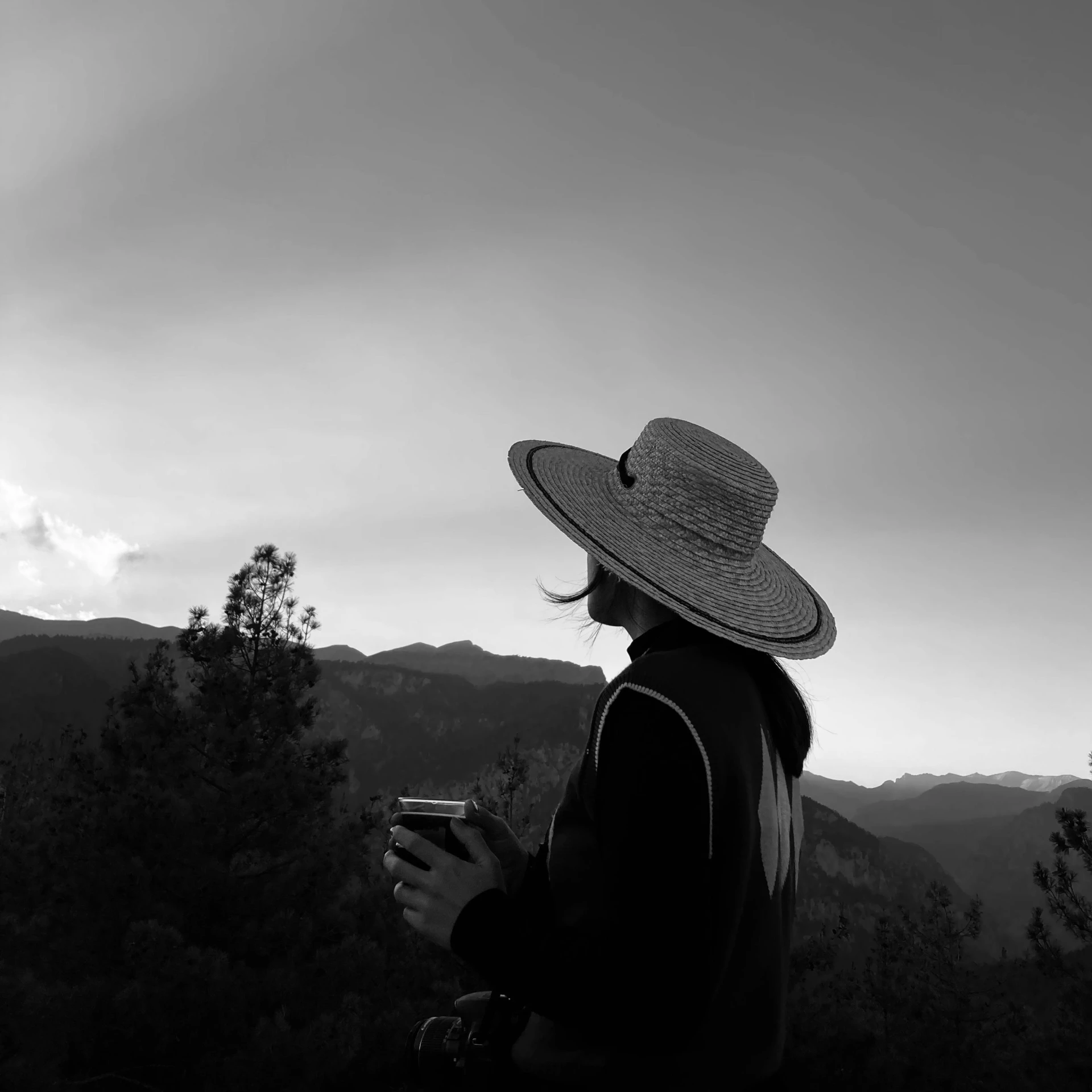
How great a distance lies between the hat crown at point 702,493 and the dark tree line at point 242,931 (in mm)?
8469

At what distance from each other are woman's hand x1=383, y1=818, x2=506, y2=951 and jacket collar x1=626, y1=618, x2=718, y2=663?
522 millimetres

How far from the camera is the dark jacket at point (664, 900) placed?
1268mm

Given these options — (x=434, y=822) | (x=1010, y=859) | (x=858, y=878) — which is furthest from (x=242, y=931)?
(x=1010, y=859)

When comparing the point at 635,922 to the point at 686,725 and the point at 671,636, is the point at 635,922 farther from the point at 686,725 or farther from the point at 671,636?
the point at 671,636

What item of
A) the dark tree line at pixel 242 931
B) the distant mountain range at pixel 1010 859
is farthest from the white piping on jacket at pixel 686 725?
the distant mountain range at pixel 1010 859

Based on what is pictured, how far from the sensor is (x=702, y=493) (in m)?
1.82

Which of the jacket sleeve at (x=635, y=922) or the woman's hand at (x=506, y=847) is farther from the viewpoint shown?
the woman's hand at (x=506, y=847)

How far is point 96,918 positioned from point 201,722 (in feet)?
8.81

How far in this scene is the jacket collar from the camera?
1.61 metres

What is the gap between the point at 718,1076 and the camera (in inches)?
54.9

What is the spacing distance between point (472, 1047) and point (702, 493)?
135cm

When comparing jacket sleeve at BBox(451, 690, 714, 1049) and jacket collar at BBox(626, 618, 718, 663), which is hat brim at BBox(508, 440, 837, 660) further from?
A: jacket sleeve at BBox(451, 690, 714, 1049)

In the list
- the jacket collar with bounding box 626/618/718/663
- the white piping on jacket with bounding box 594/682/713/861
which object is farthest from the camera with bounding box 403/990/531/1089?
the jacket collar with bounding box 626/618/718/663

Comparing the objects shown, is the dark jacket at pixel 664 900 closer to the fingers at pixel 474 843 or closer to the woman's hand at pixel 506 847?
the fingers at pixel 474 843
